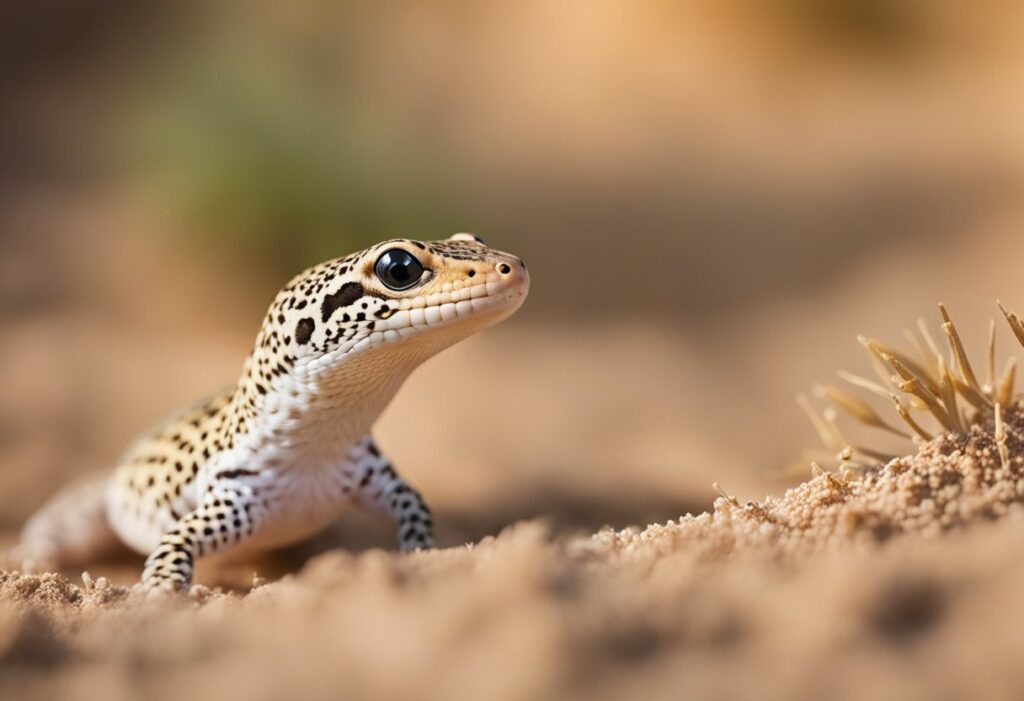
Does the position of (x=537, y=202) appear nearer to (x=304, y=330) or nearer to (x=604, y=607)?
(x=304, y=330)

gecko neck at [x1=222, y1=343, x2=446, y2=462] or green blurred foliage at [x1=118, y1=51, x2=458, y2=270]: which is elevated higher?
green blurred foliage at [x1=118, y1=51, x2=458, y2=270]

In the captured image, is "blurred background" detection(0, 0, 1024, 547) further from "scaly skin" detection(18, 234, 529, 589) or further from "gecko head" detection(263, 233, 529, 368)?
"gecko head" detection(263, 233, 529, 368)

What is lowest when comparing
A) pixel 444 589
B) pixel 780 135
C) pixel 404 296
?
pixel 444 589

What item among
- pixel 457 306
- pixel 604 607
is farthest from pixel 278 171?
pixel 604 607

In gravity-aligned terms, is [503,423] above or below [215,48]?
below

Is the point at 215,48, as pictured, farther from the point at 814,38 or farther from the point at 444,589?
the point at 444,589

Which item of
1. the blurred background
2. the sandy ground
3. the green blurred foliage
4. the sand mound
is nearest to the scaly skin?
the sandy ground

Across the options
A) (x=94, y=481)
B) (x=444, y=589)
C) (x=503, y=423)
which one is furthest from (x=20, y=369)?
(x=444, y=589)
